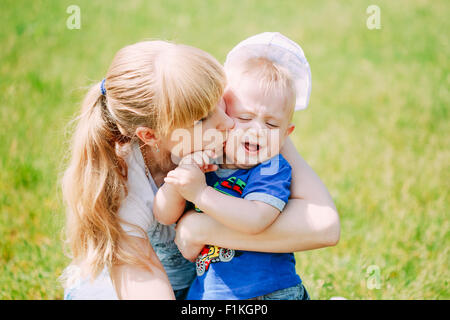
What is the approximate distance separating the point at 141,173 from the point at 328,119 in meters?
3.83

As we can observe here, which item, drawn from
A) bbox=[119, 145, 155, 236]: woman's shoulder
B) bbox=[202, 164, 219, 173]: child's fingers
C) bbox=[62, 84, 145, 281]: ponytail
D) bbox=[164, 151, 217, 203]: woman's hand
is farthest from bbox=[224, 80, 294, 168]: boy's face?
bbox=[62, 84, 145, 281]: ponytail

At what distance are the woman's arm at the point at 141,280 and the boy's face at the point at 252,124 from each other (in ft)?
1.78

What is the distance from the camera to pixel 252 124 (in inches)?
79.8

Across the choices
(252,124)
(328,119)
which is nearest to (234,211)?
(252,124)

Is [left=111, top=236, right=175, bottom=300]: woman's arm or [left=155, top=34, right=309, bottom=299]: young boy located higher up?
[left=155, top=34, right=309, bottom=299]: young boy

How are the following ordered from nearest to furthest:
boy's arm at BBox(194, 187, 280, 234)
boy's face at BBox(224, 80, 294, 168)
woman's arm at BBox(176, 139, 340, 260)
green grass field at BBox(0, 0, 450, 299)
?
1. boy's arm at BBox(194, 187, 280, 234)
2. woman's arm at BBox(176, 139, 340, 260)
3. boy's face at BBox(224, 80, 294, 168)
4. green grass field at BBox(0, 0, 450, 299)

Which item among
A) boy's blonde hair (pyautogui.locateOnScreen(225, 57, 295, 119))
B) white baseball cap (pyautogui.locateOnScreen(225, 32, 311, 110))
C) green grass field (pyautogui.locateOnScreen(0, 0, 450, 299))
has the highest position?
white baseball cap (pyautogui.locateOnScreen(225, 32, 311, 110))

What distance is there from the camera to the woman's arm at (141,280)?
76.4 inches

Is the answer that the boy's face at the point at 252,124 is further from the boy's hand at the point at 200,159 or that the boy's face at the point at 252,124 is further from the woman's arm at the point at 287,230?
the woman's arm at the point at 287,230

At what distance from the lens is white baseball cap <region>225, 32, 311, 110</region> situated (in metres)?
2.11

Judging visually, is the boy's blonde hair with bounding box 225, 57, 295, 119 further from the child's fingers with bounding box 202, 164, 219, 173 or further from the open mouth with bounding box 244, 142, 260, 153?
the child's fingers with bounding box 202, 164, 219, 173

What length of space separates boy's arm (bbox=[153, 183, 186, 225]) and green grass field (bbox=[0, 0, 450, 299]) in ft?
2.00
